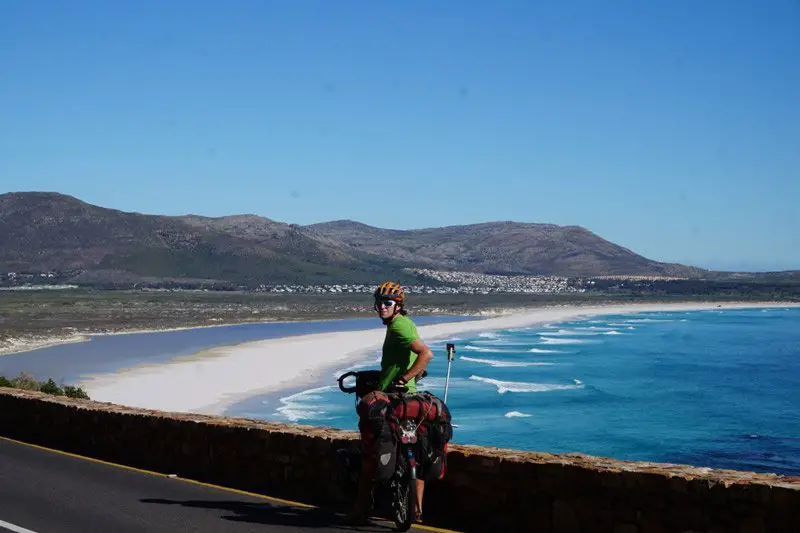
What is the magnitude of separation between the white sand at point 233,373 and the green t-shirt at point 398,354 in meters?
28.4

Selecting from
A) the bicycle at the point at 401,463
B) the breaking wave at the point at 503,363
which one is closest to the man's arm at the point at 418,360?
the bicycle at the point at 401,463

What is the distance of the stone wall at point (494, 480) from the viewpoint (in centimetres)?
709

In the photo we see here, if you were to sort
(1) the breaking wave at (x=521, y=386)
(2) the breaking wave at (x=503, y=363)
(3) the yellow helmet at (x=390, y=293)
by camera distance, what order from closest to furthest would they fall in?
(3) the yellow helmet at (x=390, y=293) → (1) the breaking wave at (x=521, y=386) → (2) the breaking wave at (x=503, y=363)

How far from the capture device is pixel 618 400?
4806cm

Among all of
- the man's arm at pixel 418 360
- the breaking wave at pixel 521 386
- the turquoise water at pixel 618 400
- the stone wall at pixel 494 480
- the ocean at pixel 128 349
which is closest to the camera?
the stone wall at pixel 494 480

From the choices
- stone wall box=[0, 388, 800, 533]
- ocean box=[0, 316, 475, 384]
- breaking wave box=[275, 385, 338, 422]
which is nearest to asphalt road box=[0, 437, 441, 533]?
stone wall box=[0, 388, 800, 533]

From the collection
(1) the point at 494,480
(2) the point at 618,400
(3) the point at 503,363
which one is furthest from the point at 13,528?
(3) the point at 503,363

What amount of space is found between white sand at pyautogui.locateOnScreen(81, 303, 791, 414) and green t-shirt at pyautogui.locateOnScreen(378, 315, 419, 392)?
93.3 feet

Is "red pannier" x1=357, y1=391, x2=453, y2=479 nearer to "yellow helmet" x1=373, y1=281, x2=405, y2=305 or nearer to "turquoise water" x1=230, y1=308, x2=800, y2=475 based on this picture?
"yellow helmet" x1=373, y1=281, x2=405, y2=305

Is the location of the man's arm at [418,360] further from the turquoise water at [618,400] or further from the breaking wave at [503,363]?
the breaking wave at [503,363]

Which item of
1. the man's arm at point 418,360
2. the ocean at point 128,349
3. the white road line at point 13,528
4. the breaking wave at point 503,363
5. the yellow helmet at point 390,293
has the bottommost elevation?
the breaking wave at point 503,363

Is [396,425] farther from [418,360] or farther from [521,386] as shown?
[521,386]

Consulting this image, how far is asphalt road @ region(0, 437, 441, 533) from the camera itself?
361 inches

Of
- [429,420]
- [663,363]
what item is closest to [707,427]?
[663,363]
